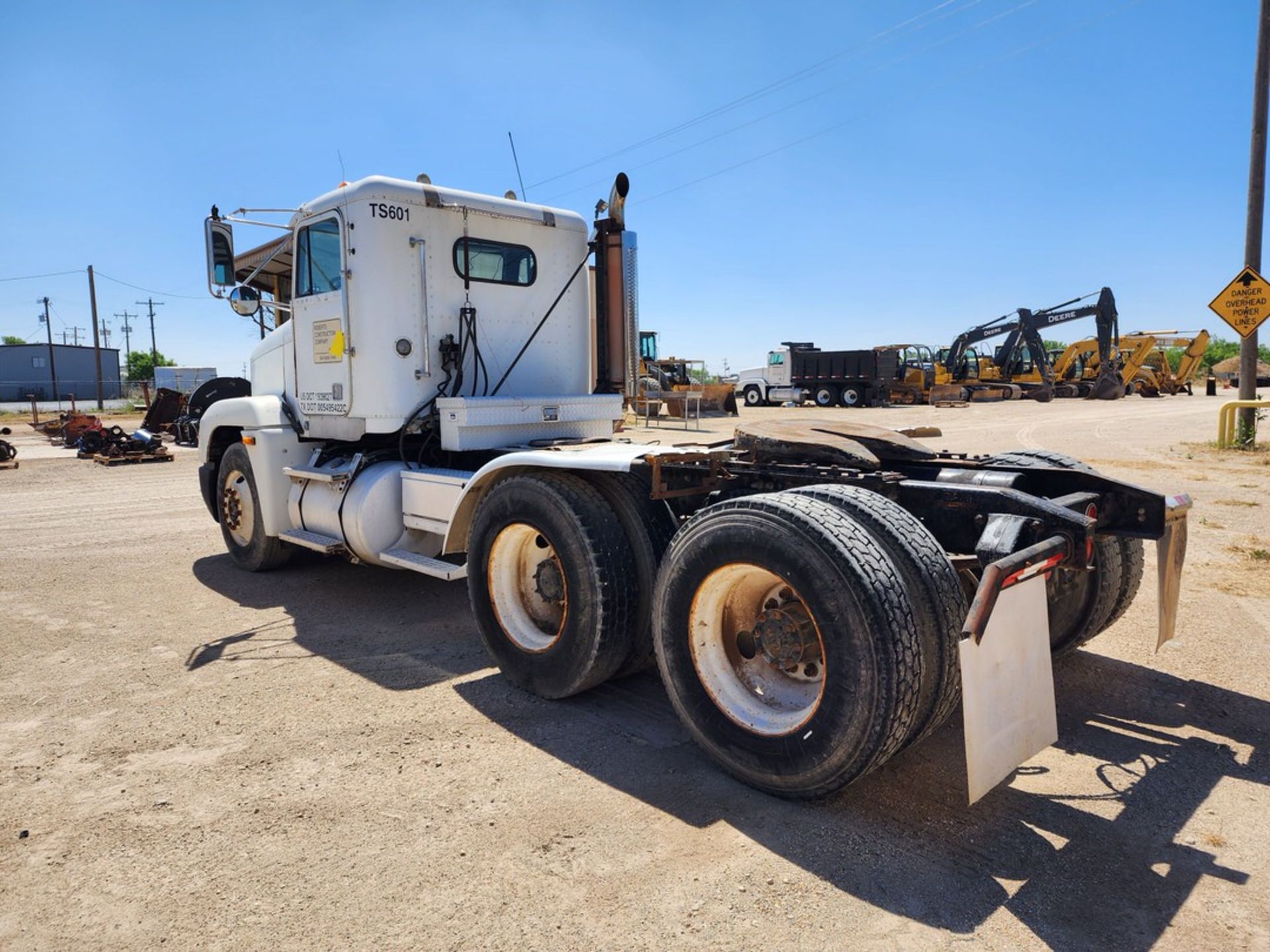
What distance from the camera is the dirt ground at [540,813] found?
257cm

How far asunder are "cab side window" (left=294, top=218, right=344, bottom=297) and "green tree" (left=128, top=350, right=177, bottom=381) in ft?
302

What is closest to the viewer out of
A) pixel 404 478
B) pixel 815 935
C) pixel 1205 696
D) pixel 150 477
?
pixel 815 935

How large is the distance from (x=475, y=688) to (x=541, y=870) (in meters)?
1.82

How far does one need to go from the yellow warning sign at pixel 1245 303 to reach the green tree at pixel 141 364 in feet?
303

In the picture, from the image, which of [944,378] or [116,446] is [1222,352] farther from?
[116,446]

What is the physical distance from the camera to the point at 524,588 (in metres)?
4.75

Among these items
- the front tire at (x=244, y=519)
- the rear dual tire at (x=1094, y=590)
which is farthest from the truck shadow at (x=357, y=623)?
the rear dual tire at (x=1094, y=590)

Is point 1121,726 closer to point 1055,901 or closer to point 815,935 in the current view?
point 1055,901

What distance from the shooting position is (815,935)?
248cm

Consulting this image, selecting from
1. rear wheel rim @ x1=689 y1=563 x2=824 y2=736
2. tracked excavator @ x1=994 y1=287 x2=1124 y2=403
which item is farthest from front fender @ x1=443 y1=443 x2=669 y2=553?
tracked excavator @ x1=994 y1=287 x2=1124 y2=403

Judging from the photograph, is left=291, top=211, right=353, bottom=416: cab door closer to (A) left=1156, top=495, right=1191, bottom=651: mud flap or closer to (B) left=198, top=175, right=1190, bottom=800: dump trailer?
(B) left=198, top=175, right=1190, bottom=800: dump trailer

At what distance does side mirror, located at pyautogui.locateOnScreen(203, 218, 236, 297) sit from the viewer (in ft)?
20.6

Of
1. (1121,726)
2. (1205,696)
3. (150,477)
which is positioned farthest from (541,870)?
(150,477)

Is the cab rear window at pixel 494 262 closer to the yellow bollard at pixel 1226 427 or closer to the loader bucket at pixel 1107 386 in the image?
the yellow bollard at pixel 1226 427
